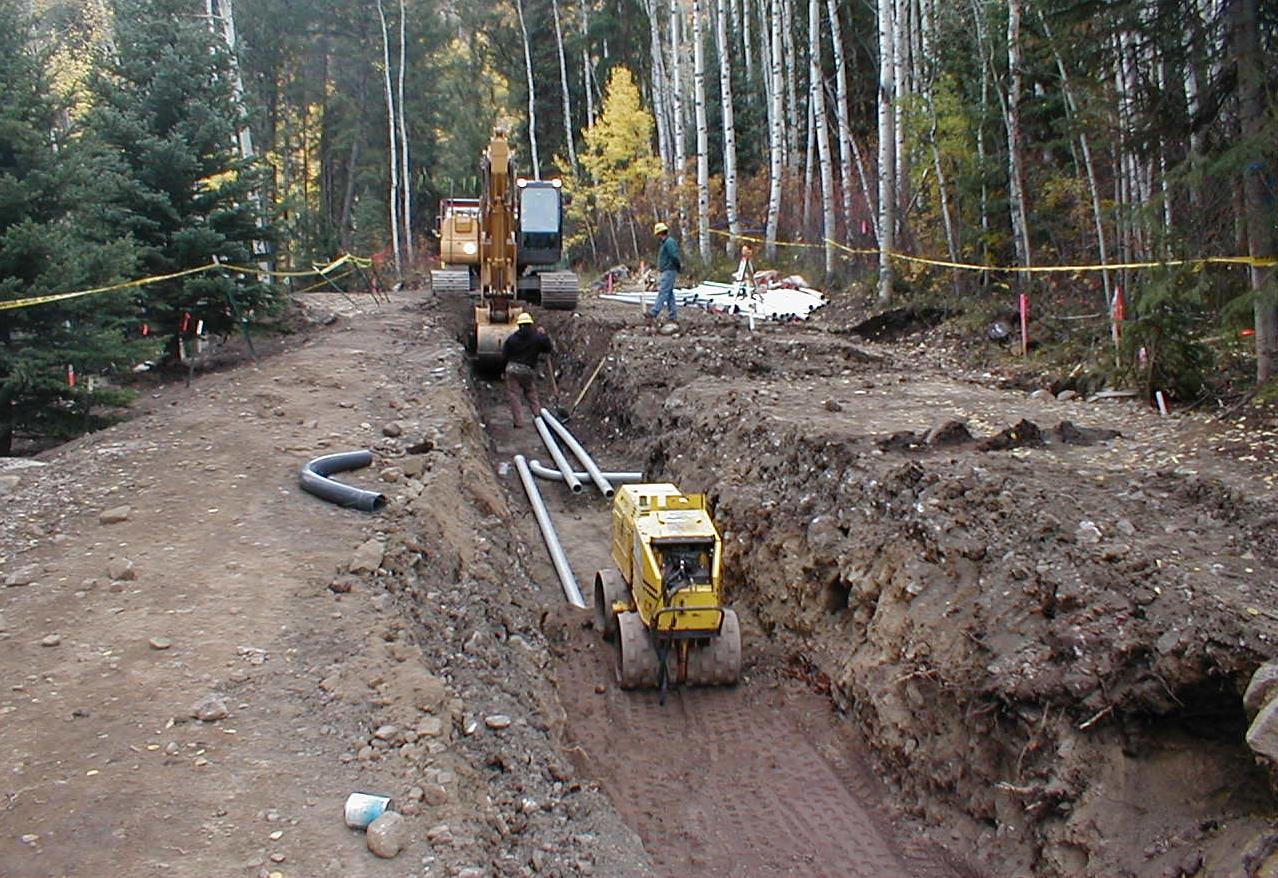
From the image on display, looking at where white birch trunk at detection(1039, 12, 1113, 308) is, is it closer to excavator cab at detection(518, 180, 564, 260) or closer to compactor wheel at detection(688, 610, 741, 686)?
compactor wheel at detection(688, 610, 741, 686)

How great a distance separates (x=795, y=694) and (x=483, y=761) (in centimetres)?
365

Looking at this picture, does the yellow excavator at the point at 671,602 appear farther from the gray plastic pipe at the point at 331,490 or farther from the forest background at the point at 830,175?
the forest background at the point at 830,175

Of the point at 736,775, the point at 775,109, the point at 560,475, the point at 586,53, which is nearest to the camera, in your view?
the point at 736,775

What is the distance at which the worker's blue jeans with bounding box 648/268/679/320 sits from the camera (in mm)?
18859

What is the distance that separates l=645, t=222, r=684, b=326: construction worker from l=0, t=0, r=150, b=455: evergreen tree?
28.4ft

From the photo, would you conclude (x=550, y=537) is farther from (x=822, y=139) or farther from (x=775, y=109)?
(x=775, y=109)

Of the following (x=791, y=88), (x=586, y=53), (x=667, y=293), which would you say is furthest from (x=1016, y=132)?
(x=586, y=53)

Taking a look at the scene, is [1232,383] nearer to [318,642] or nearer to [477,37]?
[318,642]

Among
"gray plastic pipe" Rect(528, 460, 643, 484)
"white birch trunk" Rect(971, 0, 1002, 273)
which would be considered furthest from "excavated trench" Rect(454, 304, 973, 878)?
"white birch trunk" Rect(971, 0, 1002, 273)

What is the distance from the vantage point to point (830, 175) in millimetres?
23562

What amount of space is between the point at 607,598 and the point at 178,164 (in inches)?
461

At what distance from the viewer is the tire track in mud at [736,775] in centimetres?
674

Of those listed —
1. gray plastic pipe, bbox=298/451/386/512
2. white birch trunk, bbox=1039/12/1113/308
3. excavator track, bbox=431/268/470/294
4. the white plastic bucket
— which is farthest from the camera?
excavator track, bbox=431/268/470/294

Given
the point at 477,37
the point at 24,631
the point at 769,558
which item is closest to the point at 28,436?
the point at 24,631
